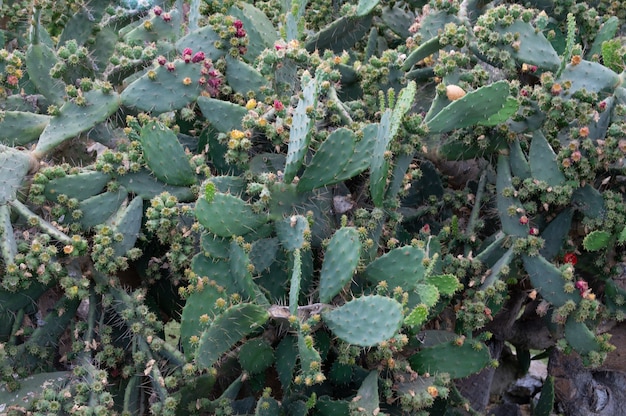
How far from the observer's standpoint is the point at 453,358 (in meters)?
2.69

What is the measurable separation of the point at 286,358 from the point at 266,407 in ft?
0.67

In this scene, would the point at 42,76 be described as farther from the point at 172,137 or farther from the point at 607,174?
the point at 607,174

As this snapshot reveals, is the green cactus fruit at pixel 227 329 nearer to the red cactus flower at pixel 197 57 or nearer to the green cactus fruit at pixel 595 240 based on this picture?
the red cactus flower at pixel 197 57

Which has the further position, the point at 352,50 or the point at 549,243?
the point at 352,50

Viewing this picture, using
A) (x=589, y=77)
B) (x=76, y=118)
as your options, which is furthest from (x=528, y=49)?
(x=76, y=118)

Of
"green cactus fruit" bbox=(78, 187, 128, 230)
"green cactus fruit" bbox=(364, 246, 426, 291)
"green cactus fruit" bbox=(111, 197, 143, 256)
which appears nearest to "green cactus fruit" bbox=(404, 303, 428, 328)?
"green cactus fruit" bbox=(364, 246, 426, 291)

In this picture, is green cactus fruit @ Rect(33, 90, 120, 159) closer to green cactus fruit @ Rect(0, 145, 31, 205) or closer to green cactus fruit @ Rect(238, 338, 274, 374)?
green cactus fruit @ Rect(0, 145, 31, 205)

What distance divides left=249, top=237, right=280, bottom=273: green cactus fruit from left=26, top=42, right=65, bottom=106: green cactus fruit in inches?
44.1

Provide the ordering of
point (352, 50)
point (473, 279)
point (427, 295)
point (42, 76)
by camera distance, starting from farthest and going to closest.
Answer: point (352, 50), point (42, 76), point (473, 279), point (427, 295)

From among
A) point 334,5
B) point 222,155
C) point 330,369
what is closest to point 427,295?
point 330,369

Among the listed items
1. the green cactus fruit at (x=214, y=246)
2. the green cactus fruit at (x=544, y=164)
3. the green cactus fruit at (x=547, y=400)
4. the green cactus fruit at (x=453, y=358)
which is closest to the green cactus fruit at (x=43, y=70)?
the green cactus fruit at (x=214, y=246)

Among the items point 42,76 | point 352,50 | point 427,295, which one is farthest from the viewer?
point 352,50

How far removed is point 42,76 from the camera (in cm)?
300

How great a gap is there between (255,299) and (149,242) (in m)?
0.65
